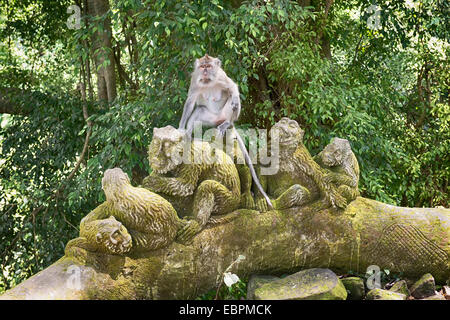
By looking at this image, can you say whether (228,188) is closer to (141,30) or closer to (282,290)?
(282,290)

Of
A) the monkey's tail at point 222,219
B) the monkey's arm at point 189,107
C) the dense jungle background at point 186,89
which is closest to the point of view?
the monkey's tail at point 222,219

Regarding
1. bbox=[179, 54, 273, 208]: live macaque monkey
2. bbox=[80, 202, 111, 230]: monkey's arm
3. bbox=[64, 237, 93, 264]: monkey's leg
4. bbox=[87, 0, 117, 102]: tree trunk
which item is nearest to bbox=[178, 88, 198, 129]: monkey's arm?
bbox=[179, 54, 273, 208]: live macaque monkey

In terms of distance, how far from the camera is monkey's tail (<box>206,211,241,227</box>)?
140 inches

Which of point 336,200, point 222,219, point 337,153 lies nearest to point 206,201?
point 222,219

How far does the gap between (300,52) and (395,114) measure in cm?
208

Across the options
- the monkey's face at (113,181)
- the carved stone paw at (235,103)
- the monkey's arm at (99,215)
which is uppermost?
the carved stone paw at (235,103)

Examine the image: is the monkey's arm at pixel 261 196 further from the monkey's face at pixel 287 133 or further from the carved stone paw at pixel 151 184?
the carved stone paw at pixel 151 184

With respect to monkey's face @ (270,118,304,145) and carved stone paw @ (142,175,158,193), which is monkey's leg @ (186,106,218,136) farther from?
carved stone paw @ (142,175,158,193)

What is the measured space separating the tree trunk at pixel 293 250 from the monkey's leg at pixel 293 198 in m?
0.05

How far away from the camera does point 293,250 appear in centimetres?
369

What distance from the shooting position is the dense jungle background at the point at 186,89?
5691 millimetres

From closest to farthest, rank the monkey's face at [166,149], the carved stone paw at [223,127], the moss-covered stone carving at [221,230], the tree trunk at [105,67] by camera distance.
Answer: the moss-covered stone carving at [221,230], the monkey's face at [166,149], the carved stone paw at [223,127], the tree trunk at [105,67]

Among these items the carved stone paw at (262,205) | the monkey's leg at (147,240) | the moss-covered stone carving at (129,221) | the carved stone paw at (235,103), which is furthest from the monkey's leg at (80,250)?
the carved stone paw at (235,103)

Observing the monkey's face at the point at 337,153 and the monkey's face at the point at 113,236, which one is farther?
the monkey's face at the point at 337,153
